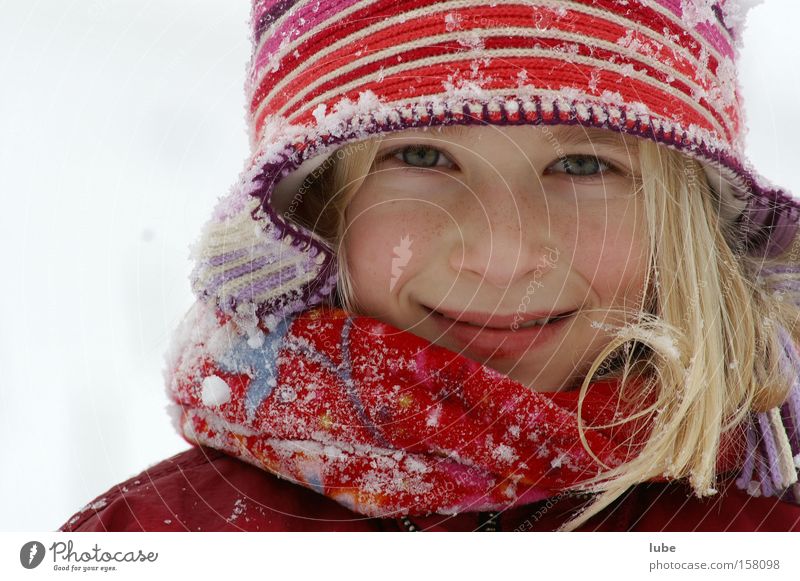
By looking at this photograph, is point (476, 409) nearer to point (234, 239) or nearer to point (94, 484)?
point (234, 239)

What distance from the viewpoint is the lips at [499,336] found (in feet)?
2.30

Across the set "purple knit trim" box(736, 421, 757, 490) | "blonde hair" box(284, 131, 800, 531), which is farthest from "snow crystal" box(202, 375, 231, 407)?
"purple knit trim" box(736, 421, 757, 490)

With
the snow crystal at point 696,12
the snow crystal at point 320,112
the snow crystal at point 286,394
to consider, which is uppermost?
the snow crystal at point 696,12

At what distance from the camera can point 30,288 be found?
0.77 m

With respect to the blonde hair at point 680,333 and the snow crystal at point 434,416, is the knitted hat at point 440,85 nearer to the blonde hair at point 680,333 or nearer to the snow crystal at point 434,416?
the blonde hair at point 680,333

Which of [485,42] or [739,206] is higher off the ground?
[485,42]

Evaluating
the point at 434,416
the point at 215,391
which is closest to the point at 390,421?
the point at 434,416

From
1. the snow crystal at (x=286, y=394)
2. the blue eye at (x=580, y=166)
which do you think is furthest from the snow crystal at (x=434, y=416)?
the blue eye at (x=580, y=166)

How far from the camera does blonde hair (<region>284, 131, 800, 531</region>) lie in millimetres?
672

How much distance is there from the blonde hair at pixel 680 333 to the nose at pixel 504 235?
0.31ft

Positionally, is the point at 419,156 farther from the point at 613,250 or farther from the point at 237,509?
the point at 237,509

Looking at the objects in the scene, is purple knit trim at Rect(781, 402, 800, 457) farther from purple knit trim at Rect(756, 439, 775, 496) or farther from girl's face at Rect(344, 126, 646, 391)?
girl's face at Rect(344, 126, 646, 391)
